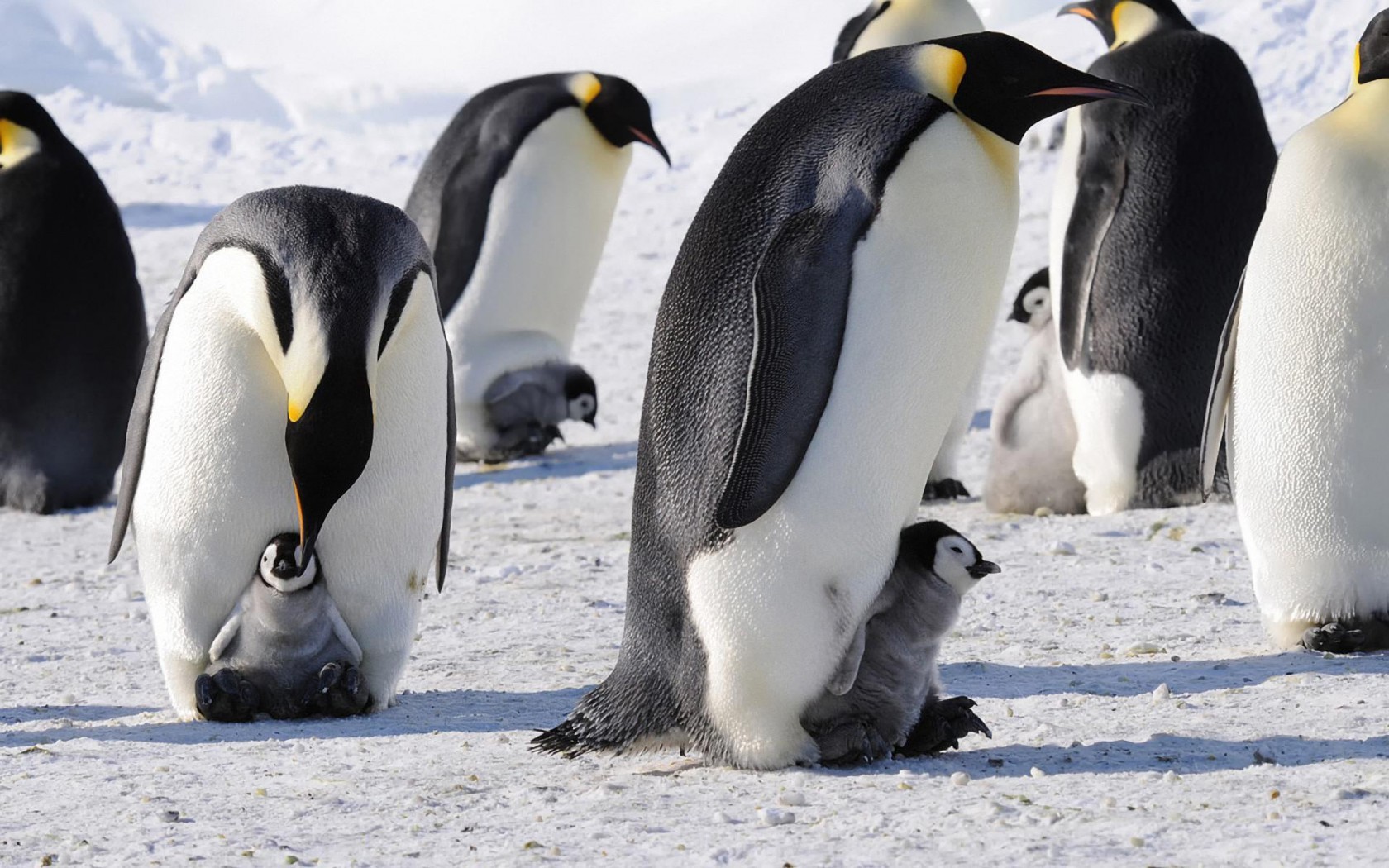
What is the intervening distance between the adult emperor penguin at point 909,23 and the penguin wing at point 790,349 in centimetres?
428

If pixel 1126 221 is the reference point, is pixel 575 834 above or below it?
below

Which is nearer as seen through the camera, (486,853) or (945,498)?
(486,853)

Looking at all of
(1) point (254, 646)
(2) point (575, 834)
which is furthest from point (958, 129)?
(1) point (254, 646)

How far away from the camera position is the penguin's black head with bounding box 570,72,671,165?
820cm

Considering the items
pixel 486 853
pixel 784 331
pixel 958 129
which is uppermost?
pixel 958 129

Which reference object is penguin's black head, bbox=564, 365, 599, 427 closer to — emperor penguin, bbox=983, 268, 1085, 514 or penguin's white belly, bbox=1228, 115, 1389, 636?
emperor penguin, bbox=983, 268, 1085, 514

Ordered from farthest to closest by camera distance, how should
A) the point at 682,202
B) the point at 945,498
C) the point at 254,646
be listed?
the point at 682,202
the point at 945,498
the point at 254,646

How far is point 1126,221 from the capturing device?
5.84 metres

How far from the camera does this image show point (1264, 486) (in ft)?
12.3

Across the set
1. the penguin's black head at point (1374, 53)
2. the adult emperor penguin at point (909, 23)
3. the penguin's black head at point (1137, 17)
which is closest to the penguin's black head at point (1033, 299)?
the penguin's black head at point (1137, 17)

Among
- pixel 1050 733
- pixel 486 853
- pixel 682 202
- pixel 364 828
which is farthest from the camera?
pixel 682 202

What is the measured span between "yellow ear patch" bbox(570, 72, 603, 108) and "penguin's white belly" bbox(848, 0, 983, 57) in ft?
5.03

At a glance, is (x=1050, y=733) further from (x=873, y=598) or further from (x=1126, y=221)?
(x=1126, y=221)

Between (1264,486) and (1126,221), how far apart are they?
225 centimetres
